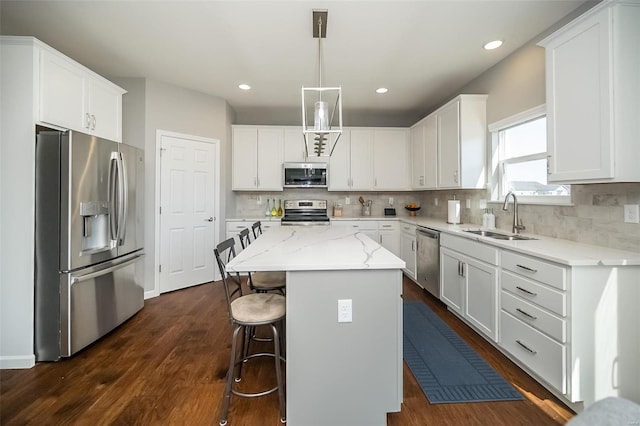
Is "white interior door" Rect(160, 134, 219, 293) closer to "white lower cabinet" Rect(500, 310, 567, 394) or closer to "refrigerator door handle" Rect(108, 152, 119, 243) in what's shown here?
"refrigerator door handle" Rect(108, 152, 119, 243)

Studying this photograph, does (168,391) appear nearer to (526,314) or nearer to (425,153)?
(526,314)

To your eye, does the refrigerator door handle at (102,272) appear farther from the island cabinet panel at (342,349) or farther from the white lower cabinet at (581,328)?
the white lower cabinet at (581,328)

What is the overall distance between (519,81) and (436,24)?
1.06 metres

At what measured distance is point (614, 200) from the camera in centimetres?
199

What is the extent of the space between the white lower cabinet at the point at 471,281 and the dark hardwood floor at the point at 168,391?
20cm

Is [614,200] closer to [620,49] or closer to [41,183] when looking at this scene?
[620,49]

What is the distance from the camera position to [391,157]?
4.98 metres

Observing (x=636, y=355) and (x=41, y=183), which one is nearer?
(x=636, y=355)

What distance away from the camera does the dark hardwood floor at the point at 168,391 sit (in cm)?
163

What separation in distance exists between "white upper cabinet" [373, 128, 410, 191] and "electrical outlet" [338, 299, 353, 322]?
3665mm

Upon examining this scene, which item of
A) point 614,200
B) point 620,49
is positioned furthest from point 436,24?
point 614,200

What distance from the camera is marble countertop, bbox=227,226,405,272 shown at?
1.52 m

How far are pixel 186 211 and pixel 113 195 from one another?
54.5 inches

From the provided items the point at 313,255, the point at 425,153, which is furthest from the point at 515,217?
the point at 313,255
